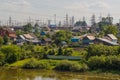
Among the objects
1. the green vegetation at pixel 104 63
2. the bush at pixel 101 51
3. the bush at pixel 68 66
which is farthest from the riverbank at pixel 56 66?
the bush at pixel 101 51

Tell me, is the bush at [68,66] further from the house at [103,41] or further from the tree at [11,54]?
the house at [103,41]

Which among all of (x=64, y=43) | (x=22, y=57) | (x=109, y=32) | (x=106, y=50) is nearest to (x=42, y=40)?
(x=64, y=43)

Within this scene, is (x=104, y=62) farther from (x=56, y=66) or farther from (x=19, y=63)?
(x=19, y=63)

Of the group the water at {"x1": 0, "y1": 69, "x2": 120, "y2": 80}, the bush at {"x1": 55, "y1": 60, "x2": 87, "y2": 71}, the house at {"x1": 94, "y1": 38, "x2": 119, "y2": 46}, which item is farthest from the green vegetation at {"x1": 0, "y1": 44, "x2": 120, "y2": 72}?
the house at {"x1": 94, "y1": 38, "x2": 119, "y2": 46}

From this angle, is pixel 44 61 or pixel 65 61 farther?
pixel 44 61

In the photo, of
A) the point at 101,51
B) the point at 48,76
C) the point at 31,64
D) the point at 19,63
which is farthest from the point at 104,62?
the point at 19,63

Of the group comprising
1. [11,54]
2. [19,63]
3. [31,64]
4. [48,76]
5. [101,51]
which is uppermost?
[101,51]
